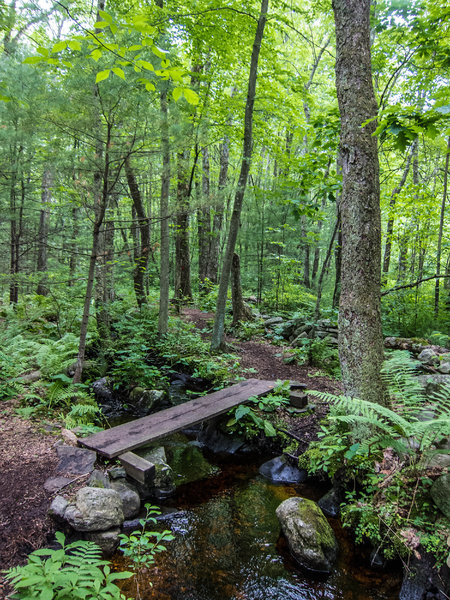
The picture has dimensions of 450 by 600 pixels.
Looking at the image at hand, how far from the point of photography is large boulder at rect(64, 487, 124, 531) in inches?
117

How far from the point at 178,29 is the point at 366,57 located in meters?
6.23

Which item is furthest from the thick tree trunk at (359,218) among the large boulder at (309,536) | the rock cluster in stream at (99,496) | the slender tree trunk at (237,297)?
the slender tree trunk at (237,297)

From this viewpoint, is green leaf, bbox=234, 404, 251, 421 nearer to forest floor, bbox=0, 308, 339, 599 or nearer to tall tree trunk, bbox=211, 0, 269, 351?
forest floor, bbox=0, 308, 339, 599

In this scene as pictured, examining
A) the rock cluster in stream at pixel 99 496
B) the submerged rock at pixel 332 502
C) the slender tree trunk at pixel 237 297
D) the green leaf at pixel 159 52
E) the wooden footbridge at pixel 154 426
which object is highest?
the green leaf at pixel 159 52

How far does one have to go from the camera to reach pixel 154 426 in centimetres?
450

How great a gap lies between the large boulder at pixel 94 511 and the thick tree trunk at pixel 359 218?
2.81m

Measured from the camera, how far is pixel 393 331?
29.1 feet

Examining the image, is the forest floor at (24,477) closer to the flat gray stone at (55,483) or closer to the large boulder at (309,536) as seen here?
the flat gray stone at (55,483)

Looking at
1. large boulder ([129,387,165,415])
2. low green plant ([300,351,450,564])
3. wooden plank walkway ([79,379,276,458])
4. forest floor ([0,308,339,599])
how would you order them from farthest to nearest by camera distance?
large boulder ([129,387,165,415]), wooden plank walkway ([79,379,276,458]), low green plant ([300,351,450,564]), forest floor ([0,308,339,599])

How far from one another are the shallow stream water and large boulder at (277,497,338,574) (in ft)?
0.30

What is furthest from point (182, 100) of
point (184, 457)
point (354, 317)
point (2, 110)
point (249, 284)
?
point (249, 284)

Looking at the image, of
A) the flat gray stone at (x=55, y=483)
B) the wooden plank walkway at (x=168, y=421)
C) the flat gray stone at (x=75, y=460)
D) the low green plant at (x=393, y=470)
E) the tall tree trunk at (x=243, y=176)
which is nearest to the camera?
the low green plant at (x=393, y=470)

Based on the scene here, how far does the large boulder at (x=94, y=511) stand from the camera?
298 cm

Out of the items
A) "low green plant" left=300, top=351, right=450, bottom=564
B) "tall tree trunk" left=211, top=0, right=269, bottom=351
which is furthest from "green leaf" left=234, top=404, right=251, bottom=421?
"tall tree trunk" left=211, top=0, right=269, bottom=351
